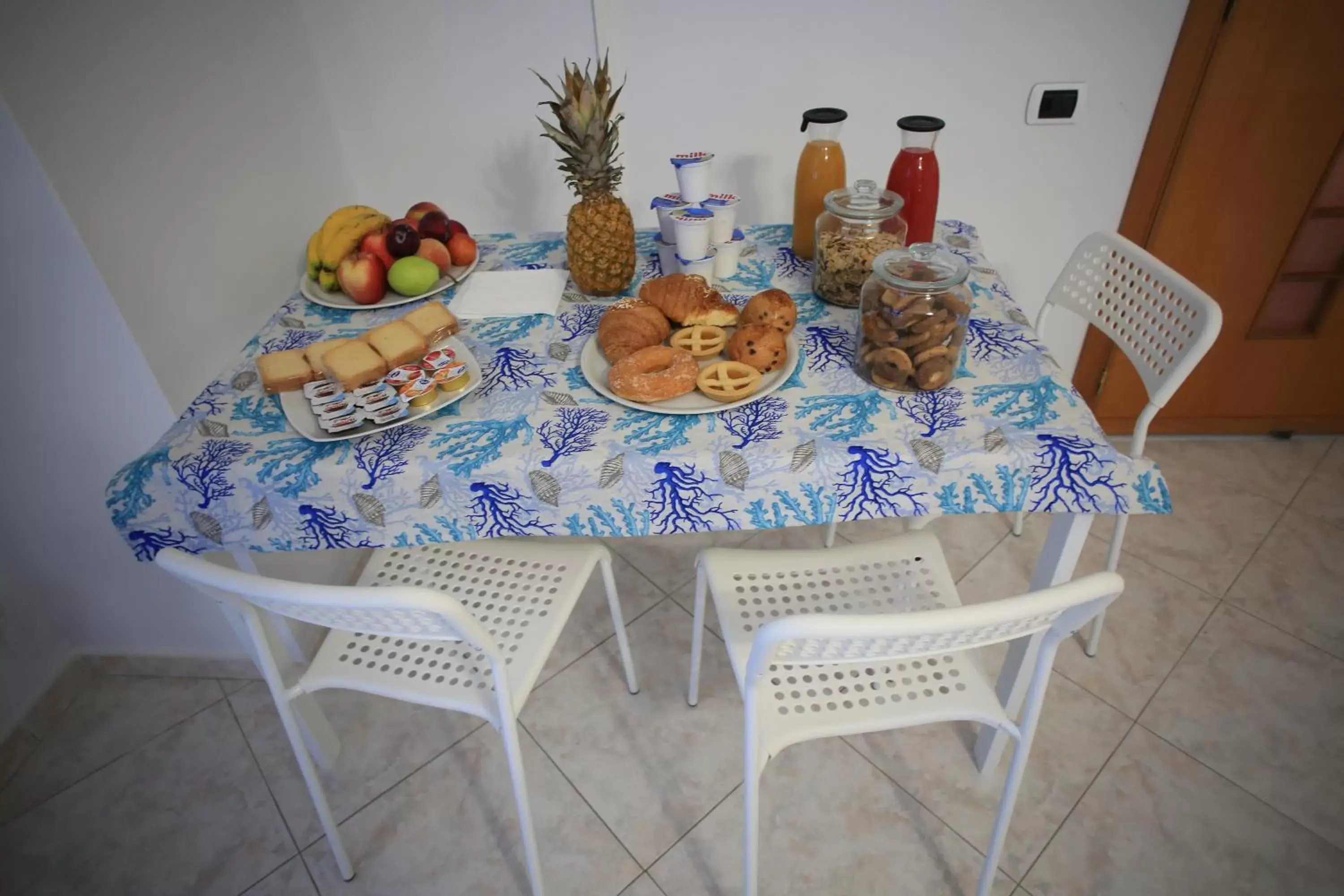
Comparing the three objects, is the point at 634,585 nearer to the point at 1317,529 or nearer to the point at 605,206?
the point at 605,206

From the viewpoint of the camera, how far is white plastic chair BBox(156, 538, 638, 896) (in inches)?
30.5

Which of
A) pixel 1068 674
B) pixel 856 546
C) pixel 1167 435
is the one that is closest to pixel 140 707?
pixel 856 546

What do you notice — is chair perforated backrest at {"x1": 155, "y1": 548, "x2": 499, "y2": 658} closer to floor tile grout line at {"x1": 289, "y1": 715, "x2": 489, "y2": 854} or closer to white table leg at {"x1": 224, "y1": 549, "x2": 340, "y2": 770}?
white table leg at {"x1": 224, "y1": 549, "x2": 340, "y2": 770}

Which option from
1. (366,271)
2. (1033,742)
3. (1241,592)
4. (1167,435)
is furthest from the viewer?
(1167,435)

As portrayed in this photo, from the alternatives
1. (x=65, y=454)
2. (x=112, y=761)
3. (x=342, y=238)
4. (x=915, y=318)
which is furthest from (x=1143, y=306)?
(x=112, y=761)

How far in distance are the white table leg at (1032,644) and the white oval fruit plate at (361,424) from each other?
86 centimetres

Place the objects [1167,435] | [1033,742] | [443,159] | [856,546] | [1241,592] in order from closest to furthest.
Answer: [856,546], [1033,742], [1241,592], [443,159], [1167,435]

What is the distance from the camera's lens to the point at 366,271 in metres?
1.29

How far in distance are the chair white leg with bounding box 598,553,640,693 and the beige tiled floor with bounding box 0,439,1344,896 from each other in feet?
0.10

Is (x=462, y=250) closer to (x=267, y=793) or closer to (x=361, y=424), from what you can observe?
(x=361, y=424)

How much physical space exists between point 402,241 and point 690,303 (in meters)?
0.59

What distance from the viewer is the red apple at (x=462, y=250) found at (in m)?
1.40

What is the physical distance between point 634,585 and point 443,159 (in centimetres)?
123

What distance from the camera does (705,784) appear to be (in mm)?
1341
